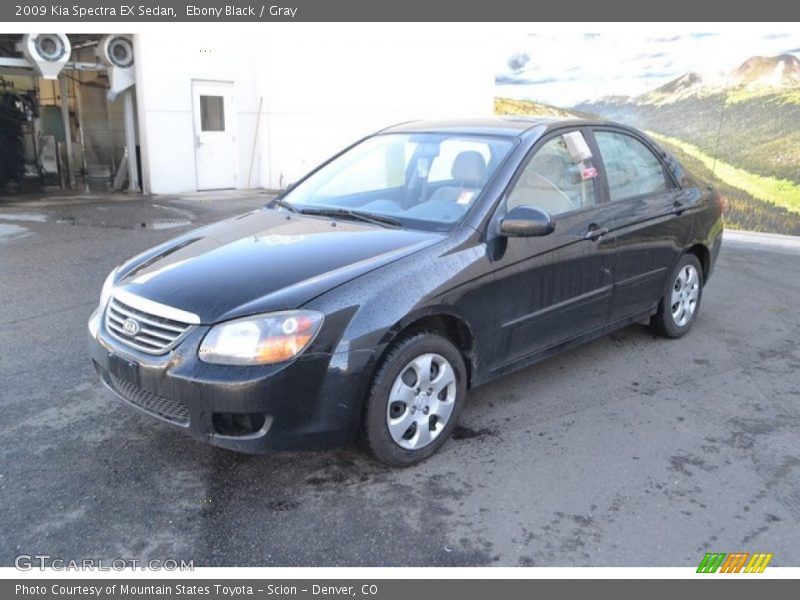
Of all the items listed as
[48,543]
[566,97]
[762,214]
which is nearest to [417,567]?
[48,543]

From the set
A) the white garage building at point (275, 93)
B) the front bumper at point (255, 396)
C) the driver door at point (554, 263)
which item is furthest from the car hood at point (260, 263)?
the white garage building at point (275, 93)

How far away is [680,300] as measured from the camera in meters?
5.51

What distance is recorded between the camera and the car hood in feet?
10.3

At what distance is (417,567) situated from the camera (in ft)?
9.12

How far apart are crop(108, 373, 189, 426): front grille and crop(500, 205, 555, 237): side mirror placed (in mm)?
1855

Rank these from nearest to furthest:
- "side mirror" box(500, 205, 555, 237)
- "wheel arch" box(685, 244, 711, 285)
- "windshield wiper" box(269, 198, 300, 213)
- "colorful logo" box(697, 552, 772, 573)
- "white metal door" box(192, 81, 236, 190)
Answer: "colorful logo" box(697, 552, 772, 573) < "side mirror" box(500, 205, 555, 237) < "windshield wiper" box(269, 198, 300, 213) < "wheel arch" box(685, 244, 711, 285) < "white metal door" box(192, 81, 236, 190)

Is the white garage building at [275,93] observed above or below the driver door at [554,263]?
above

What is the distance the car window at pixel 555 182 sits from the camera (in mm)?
4066

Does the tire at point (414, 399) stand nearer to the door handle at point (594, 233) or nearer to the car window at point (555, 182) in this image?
the car window at point (555, 182)

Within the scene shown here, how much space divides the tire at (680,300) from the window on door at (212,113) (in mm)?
11377

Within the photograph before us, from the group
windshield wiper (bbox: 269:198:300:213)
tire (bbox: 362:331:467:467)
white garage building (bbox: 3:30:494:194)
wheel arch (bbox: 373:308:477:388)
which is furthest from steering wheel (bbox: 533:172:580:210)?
white garage building (bbox: 3:30:494:194)

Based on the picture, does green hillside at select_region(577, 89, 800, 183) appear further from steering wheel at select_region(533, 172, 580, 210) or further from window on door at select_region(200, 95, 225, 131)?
window on door at select_region(200, 95, 225, 131)

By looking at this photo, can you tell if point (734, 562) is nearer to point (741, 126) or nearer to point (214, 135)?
point (741, 126)

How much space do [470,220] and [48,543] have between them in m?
2.47
